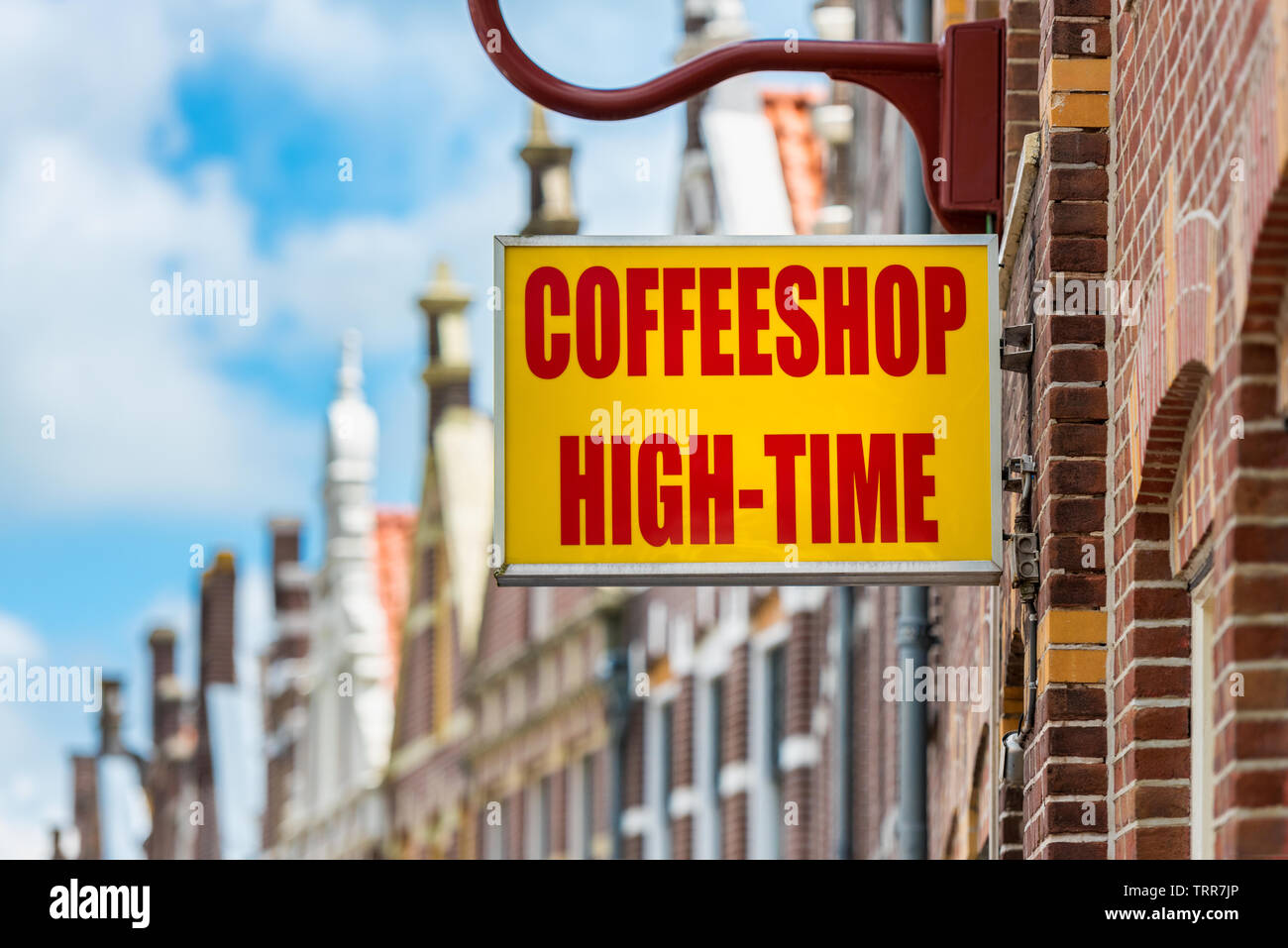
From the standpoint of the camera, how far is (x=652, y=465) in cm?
770

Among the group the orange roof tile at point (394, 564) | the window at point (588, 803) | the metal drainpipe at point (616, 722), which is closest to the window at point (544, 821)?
the window at point (588, 803)

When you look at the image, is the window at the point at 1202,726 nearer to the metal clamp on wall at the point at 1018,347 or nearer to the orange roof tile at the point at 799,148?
the metal clamp on wall at the point at 1018,347

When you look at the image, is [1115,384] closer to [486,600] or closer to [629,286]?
[629,286]

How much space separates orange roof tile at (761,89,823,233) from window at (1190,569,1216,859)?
1991 cm

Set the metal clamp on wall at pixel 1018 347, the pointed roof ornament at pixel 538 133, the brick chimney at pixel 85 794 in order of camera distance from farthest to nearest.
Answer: the brick chimney at pixel 85 794, the pointed roof ornament at pixel 538 133, the metal clamp on wall at pixel 1018 347

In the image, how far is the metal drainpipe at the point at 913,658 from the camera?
12898 millimetres

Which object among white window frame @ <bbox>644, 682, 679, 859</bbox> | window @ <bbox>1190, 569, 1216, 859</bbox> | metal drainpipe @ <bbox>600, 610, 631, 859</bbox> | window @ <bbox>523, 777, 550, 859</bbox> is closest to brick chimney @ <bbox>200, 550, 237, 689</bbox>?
window @ <bbox>523, 777, 550, 859</bbox>

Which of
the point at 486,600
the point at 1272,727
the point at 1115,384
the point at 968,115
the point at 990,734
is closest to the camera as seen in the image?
the point at 1272,727

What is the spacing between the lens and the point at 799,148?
2809 centimetres

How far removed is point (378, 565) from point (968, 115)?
3935 centimetres

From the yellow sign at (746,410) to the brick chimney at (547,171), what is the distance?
27.0 metres

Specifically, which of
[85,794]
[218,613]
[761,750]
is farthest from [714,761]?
[85,794]

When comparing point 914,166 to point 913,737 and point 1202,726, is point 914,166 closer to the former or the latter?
point 913,737
